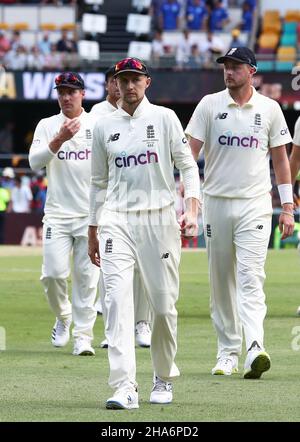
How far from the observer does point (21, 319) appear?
51.5 ft

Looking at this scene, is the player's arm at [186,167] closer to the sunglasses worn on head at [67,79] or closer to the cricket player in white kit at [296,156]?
the sunglasses worn on head at [67,79]

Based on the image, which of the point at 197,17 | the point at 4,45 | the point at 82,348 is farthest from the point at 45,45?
the point at 82,348

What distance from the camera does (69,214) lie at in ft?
41.5

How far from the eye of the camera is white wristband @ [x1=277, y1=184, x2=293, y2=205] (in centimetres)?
1072

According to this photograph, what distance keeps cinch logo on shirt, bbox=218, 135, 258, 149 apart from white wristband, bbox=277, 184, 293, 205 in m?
0.42

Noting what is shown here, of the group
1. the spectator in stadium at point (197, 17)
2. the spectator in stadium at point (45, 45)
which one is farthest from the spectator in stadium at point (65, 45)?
the spectator in stadium at point (197, 17)

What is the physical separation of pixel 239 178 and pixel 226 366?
155cm

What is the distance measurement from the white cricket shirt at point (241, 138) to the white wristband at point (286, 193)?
0.44ft

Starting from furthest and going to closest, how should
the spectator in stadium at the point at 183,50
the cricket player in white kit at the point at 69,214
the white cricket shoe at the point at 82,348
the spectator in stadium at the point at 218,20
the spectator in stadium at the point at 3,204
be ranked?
the spectator in stadium at the point at 218,20, the spectator in stadium at the point at 183,50, the spectator in stadium at the point at 3,204, the cricket player in white kit at the point at 69,214, the white cricket shoe at the point at 82,348

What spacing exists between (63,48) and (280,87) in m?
7.12

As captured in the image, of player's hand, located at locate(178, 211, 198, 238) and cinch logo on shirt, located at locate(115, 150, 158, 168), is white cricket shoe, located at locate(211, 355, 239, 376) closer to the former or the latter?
player's hand, located at locate(178, 211, 198, 238)

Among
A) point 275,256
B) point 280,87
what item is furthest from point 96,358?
point 280,87

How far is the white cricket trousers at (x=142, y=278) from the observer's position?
870 cm
